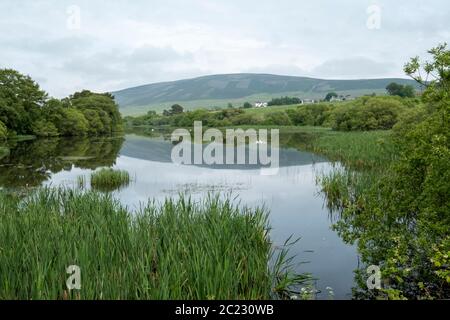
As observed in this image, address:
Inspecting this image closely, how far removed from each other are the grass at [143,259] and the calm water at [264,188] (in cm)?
170

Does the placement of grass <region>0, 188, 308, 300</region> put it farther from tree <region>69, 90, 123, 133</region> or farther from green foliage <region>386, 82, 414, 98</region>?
green foliage <region>386, 82, 414, 98</region>

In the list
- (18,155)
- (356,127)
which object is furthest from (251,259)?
(356,127)

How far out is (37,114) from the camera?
63000 mm

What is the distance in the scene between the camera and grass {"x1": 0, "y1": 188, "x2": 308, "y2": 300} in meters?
5.94

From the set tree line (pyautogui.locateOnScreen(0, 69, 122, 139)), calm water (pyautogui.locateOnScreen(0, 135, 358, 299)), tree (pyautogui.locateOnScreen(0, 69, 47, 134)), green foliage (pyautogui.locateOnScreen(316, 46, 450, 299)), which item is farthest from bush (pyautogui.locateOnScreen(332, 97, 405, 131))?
green foliage (pyautogui.locateOnScreen(316, 46, 450, 299))

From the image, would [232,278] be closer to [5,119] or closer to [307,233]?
[307,233]

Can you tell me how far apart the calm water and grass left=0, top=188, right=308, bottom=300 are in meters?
1.70

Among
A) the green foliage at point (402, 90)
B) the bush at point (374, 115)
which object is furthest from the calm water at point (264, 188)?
the green foliage at point (402, 90)

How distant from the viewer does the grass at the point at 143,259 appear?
5.94 meters

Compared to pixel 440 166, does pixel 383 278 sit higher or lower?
lower

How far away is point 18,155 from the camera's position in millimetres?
36562
